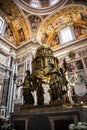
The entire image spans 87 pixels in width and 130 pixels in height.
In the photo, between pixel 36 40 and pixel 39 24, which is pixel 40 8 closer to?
pixel 39 24

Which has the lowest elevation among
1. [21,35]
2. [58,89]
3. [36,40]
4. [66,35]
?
[58,89]

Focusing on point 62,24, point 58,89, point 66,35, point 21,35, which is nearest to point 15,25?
point 21,35

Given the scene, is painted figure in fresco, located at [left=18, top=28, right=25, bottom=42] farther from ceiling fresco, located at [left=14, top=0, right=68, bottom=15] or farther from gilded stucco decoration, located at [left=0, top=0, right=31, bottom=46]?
ceiling fresco, located at [left=14, top=0, right=68, bottom=15]

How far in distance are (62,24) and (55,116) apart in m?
12.3

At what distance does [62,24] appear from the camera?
13859mm

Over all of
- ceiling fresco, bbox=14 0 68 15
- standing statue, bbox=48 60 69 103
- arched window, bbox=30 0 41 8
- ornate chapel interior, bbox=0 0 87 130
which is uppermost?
arched window, bbox=30 0 41 8

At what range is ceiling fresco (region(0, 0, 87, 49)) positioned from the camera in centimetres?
1228

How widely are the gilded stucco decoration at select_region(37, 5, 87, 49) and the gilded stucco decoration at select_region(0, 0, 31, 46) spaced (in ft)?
5.51

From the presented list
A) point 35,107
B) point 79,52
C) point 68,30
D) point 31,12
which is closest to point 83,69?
point 79,52

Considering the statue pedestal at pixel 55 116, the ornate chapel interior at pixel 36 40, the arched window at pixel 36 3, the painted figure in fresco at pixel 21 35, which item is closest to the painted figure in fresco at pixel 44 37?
the ornate chapel interior at pixel 36 40

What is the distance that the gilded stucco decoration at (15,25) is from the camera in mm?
12344

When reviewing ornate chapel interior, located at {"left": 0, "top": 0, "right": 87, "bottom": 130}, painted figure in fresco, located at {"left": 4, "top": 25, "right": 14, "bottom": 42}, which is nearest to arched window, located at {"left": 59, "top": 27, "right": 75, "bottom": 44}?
ornate chapel interior, located at {"left": 0, "top": 0, "right": 87, "bottom": 130}

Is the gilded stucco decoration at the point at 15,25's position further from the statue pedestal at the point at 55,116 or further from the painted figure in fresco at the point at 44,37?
the statue pedestal at the point at 55,116

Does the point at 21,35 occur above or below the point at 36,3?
below
